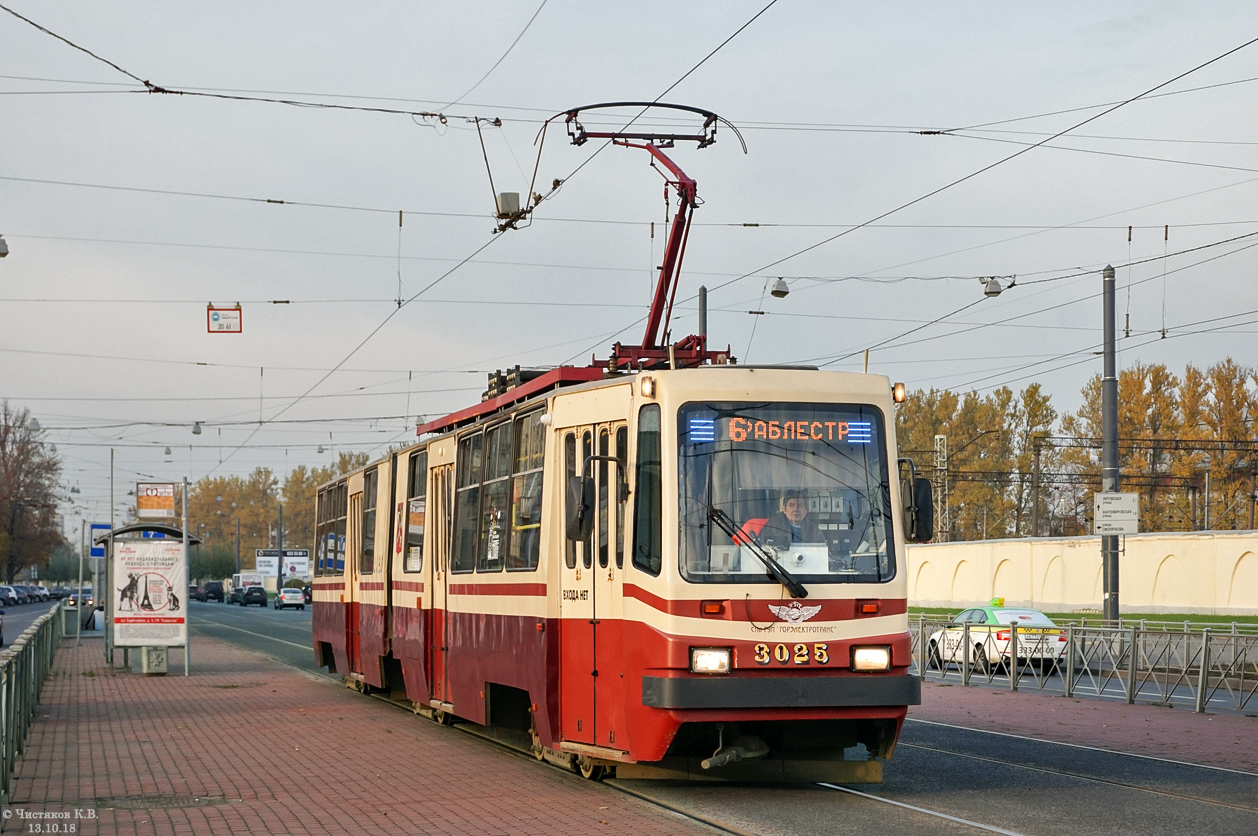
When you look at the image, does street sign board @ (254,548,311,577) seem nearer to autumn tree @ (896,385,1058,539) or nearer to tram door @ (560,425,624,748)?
autumn tree @ (896,385,1058,539)

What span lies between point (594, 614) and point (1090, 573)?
39.7 meters

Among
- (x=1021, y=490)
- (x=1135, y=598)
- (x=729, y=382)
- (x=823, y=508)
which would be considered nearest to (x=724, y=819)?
(x=823, y=508)

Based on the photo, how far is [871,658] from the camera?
10.5 meters

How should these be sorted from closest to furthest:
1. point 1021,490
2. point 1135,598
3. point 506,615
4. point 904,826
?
point 904,826, point 506,615, point 1135,598, point 1021,490

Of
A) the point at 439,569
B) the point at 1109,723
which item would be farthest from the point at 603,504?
the point at 1109,723

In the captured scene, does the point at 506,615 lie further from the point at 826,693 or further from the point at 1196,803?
the point at 1196,803

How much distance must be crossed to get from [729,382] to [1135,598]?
3797cm

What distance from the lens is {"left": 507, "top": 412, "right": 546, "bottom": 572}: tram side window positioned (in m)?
12.5

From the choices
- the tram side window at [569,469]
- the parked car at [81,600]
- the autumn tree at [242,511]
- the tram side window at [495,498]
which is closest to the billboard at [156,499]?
the parked car at [81,600]

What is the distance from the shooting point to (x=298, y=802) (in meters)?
11.1

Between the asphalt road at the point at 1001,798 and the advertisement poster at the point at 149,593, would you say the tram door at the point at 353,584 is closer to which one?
the advertisement poster at the point at 149,593

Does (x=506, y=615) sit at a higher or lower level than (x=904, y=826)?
higher

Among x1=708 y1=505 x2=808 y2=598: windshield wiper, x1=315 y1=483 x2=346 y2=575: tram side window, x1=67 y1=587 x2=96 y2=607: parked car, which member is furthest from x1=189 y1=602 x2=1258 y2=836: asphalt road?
x1=67 y1=587 x2=96 y2=607: parked car

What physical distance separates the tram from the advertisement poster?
14.4m
